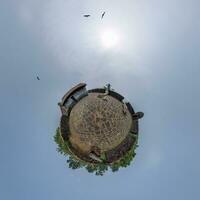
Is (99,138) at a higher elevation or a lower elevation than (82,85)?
lower

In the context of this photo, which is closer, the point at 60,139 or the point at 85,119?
the point at 85,119

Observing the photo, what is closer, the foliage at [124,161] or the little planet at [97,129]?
the little planet at [97,129]

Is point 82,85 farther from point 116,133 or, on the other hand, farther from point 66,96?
point 116,133

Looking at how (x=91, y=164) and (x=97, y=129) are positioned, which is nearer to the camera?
(x=97, y=129)

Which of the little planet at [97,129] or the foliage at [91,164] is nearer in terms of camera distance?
the little planet at [97,129]

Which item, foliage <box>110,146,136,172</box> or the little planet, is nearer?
the little planet

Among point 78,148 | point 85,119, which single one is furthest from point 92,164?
point 85,119

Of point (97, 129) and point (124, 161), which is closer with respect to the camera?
point (97, 129)
